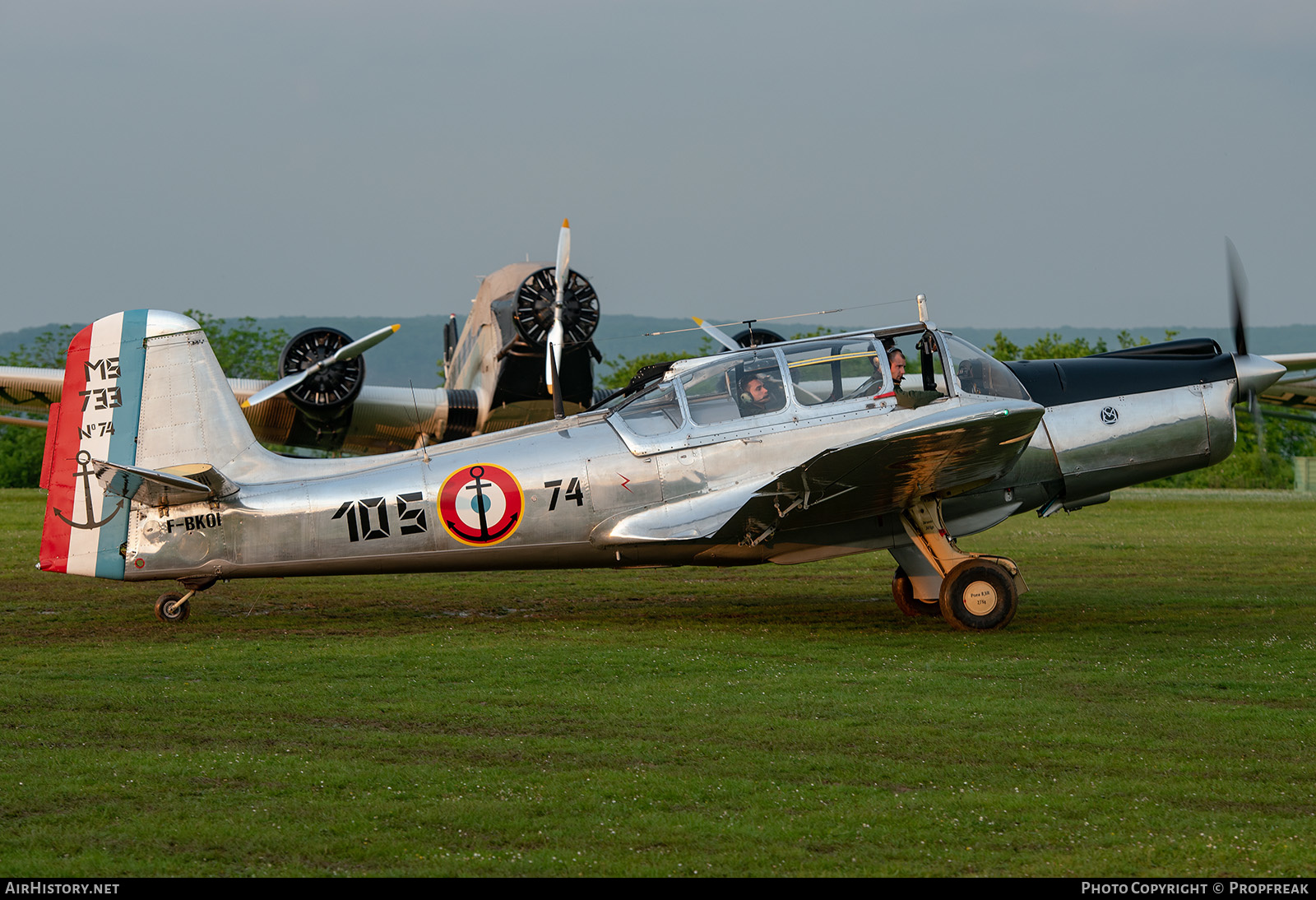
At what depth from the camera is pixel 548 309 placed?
2192 centimetres

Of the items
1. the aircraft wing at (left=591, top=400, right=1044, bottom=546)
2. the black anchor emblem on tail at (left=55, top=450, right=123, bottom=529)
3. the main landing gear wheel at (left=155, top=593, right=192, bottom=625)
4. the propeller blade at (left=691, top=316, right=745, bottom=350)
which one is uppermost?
the propeller blade at (left=691, top=316, right=745, bottom=350)

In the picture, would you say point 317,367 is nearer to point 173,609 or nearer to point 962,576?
point 173,609

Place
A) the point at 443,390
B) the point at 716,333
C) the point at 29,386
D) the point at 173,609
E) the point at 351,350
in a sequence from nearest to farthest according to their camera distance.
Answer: the point at 173,609 < the point at 716,333 < the point at 29,386 < the point at 351,350 < the point at 443,390

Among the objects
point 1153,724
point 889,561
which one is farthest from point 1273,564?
point 1153,724

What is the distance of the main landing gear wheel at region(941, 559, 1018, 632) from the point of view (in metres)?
10.4

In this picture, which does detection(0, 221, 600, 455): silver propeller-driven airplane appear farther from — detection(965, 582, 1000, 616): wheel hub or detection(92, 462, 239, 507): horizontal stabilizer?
detection(965, 582, 1000, 616): wheel hub

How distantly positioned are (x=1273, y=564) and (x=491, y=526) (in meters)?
11.1

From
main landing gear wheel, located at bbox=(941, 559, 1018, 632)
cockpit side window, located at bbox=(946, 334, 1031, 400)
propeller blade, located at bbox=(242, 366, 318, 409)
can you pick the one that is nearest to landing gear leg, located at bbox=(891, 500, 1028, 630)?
main landing gear wheel, located at bbox=(941, 559, 1018, 632)

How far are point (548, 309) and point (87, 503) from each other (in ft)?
40.3

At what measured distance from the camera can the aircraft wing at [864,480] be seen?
30.3 ft

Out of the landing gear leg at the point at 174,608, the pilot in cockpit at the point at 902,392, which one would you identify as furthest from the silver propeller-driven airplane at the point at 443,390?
the pilot in cockpit at the point at 902,392

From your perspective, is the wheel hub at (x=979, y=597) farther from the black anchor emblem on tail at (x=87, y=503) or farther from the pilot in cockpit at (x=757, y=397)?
the black anchor emblem on tail at (x=87, y=503)

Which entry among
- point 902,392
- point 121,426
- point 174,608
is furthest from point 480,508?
point 902,392

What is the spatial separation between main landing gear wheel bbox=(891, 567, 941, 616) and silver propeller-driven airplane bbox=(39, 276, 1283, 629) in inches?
33.2
